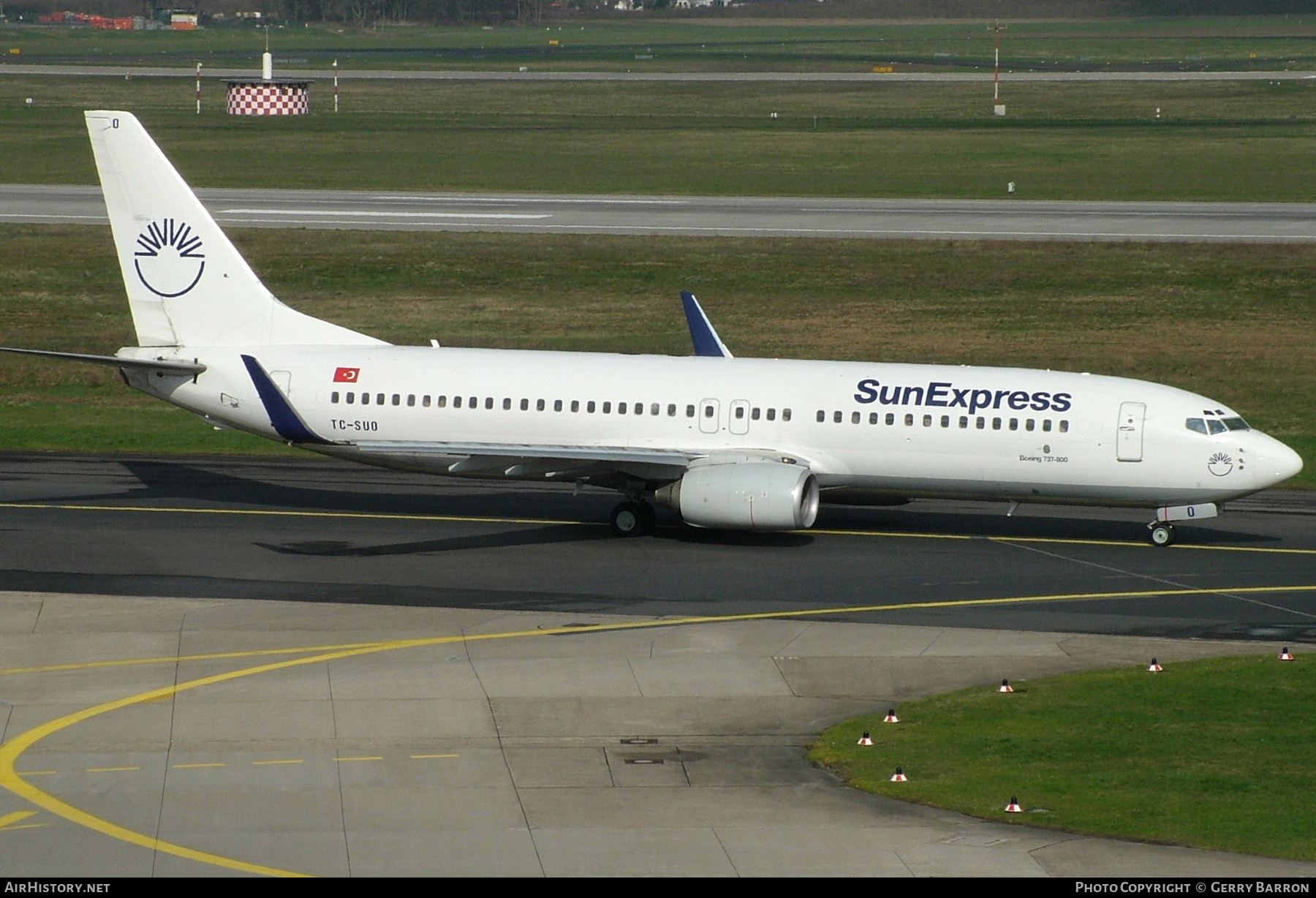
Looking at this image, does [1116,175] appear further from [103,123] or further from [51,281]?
[103,123]

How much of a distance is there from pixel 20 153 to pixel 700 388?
87.5m

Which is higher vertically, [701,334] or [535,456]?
[701,334]

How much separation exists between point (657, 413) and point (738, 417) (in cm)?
184

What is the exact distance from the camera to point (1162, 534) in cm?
3938

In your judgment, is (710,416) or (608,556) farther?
(710,416)

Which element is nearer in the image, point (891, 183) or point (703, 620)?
point (703, 620)

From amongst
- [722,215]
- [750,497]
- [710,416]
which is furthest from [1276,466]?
[722,215]

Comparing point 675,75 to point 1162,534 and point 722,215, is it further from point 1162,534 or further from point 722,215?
point 1162,534

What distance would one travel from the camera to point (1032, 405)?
1518 inches

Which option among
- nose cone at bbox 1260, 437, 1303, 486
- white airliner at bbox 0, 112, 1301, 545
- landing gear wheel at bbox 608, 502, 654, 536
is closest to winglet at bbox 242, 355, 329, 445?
white airliner at bbox 0, 112, 1301, 545

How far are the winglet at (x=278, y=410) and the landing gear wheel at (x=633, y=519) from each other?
22.5 feet

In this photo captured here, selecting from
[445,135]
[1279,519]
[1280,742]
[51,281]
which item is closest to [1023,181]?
[445,135]

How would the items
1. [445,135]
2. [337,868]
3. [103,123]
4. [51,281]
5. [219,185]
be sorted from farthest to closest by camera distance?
1. [445,135]
2. [219,185]
3. [51,281]
4. [103,123]
5. [337,868]

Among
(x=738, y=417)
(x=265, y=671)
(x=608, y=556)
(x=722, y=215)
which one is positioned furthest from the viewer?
(x=722, y=215)
